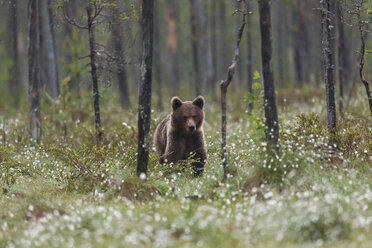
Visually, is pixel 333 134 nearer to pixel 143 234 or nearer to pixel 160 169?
pixel 160 169

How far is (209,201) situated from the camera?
664cm

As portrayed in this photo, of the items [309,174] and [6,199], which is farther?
[6,199]

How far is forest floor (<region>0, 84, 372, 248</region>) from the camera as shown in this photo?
5156 millimetres

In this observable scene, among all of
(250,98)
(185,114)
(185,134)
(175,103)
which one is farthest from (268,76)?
(185,134)

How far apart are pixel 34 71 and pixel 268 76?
10.0m

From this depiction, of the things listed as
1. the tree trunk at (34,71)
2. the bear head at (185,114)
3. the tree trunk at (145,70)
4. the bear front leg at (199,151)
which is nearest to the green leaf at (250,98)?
the tree trunk at (145,70)

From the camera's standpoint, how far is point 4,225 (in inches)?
242

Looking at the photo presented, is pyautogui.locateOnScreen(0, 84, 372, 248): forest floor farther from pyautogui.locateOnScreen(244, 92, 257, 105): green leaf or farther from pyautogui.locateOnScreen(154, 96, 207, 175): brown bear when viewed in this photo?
pyautogui.locateOnScreen(154, 96, 207, 175): brown bear

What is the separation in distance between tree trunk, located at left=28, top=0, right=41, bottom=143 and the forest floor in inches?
154

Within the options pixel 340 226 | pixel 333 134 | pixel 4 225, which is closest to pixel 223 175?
pixel 333 134

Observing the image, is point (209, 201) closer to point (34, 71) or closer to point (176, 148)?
point (176, 148)

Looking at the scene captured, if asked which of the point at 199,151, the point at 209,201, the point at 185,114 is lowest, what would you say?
the point at 199,151

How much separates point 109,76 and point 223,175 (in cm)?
516

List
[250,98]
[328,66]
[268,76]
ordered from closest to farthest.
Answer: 1. [268,76]
2. [250,98]
3. [328,66]
